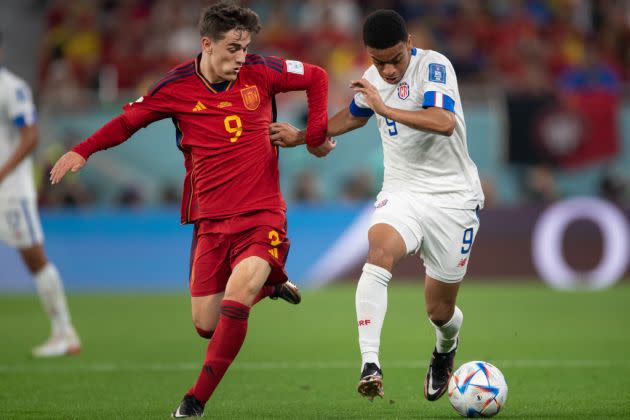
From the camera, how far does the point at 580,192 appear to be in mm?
16875

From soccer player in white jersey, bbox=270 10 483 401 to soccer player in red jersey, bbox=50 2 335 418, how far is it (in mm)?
257

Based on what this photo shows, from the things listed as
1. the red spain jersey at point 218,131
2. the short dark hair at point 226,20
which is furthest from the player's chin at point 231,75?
the short dark hair at point 226,20

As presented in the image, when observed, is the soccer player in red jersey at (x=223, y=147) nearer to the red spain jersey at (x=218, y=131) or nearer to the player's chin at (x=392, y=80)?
the red spain jersey at (x=218, y=131)

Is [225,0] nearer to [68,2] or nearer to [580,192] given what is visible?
[580,192]

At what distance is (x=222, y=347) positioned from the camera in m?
6.23

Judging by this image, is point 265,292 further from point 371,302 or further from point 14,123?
point 14,123

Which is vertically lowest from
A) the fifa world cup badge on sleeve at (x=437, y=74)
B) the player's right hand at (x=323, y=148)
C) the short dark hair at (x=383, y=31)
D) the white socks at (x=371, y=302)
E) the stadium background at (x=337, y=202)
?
the stadium background at (x=337, y=202)

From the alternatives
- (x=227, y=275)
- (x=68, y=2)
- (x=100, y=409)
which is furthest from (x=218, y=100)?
(x=68, y=2)

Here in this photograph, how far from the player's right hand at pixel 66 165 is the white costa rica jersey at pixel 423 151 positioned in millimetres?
1883

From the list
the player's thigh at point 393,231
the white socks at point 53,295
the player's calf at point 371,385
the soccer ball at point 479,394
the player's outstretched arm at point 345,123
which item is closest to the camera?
the player's calf at point 371,385

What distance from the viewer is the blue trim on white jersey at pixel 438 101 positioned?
21.2ft

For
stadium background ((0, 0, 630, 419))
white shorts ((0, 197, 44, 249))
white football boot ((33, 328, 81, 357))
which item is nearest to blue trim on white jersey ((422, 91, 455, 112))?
stadium background ((0, 0, 630, 419))

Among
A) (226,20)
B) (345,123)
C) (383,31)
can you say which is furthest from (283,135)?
(383,31)

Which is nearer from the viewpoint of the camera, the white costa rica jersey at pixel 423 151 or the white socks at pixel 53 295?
the white costa rica jersey at pixel 423 151
